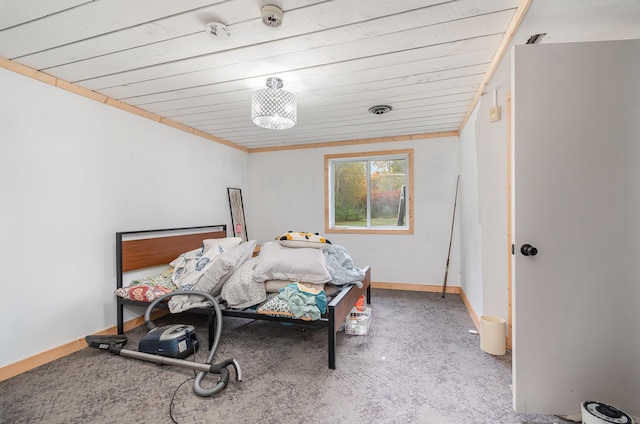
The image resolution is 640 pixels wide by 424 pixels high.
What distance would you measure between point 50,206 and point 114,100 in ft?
3.75

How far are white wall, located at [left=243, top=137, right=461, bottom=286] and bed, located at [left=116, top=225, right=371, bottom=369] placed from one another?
3.05 ft

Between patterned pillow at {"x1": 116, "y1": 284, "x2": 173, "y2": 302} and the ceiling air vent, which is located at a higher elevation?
the ceiling air vent

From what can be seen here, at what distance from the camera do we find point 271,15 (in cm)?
155

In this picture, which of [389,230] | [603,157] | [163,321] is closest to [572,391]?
[603,157]

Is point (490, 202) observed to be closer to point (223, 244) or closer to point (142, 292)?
point (223, 244)

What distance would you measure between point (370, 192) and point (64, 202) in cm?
359

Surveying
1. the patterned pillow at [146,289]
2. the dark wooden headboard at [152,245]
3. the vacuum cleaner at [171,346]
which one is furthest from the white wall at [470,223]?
the dark wooden headboard at [152,245]

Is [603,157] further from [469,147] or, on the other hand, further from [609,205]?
[469,147]

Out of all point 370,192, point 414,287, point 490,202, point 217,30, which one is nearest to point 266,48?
point 217,30

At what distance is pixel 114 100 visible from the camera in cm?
283

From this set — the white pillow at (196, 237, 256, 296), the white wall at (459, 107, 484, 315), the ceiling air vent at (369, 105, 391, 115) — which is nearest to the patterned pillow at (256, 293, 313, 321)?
the white pillow at (196, 237, 256, 296)

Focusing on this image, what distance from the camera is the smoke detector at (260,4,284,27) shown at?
1.53 meters

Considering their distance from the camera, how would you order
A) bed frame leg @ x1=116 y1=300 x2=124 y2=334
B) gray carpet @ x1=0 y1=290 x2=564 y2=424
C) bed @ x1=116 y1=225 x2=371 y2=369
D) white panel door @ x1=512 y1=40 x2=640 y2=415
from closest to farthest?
white panel door @ x1=512 y1=40 x2=640 y2=415, gray carpet @ x1=0 y1=290 x2=564 y2=424, bed @ x1=116 y1=225 x2=371 y2=369, bed frame leg @ x1=116 y1=300 x2=124 y2=334

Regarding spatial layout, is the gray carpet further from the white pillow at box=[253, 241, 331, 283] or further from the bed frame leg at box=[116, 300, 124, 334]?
the white pillow at box=[253, 241, 331, 283]
